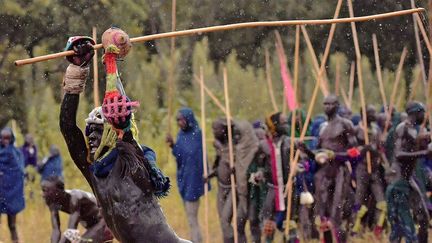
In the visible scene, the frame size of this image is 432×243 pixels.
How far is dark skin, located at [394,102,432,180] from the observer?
14.3m

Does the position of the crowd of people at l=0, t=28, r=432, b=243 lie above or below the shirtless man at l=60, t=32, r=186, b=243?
below

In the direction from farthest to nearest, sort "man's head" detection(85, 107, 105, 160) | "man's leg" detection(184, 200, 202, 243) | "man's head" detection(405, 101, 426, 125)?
"man's leg" detection(184, 200, 202, 243) < "man's head" detection(405, 101, 426, 125) < "man's head" detection(85, 107, 105, 160)

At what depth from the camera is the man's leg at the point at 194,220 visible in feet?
54.2

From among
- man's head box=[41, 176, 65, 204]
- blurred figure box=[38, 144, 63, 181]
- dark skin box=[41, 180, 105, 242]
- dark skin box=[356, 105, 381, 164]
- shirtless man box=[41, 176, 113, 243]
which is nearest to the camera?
shirtless man box=[41, 176, 113, 243]

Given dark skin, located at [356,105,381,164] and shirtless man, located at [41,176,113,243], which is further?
dark skin, located at [356,105,381,164]

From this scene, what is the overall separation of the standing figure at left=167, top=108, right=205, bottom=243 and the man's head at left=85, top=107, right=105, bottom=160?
780 centimetres

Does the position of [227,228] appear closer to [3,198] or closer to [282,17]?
[3,198]

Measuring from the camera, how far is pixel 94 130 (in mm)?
8812

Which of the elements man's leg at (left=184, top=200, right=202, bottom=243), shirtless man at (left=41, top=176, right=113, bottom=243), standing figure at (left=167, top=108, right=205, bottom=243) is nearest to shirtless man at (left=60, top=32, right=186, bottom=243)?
shirtless man at (left=41, top=176, right=113, bottom=243)

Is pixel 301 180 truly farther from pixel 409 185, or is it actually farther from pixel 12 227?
pixel 12 227

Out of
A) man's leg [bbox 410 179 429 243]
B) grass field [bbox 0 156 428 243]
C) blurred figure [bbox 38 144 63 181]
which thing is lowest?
grass field [bbox 0 156 428 243]

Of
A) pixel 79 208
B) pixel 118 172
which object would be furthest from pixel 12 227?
pixel 118 172

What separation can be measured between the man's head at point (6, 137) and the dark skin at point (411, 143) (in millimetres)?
5381

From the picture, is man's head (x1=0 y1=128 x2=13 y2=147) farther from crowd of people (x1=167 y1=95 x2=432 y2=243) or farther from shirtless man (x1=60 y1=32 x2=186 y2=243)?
shirtless man (x1=60 y1=32 x2=186 y2=243)
